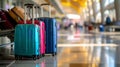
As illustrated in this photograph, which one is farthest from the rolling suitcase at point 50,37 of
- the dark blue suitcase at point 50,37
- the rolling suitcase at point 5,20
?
the rolling suitcase at point 5,20

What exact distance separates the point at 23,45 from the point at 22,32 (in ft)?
1.21

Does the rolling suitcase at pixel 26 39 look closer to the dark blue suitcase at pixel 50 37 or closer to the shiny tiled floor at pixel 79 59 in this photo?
the shiny tiled floor at pixel 79 59

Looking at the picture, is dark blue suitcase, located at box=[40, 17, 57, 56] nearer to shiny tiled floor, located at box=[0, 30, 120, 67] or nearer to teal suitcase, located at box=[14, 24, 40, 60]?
shiny tiled floor, located at box=[0, 30, 120, 67]

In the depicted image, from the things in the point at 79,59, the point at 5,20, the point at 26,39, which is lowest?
the point at 79,59

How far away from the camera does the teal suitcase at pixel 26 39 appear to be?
9.26m

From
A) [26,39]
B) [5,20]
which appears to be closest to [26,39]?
[26,39]

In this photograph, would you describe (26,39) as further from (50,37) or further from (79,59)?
(50,37)

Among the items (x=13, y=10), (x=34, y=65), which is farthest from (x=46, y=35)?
(x=34, y=65)

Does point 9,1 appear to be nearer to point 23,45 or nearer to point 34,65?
point 23,45

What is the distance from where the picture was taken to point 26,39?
30.4 feet

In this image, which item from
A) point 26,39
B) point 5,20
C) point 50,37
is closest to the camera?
point 26,39

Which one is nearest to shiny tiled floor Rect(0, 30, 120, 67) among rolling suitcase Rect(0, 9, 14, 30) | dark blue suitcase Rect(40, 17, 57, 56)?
dark blue suitcase Rect(40, 17, 57, 56)

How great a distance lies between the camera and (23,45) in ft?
30.4

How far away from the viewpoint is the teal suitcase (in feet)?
30.4
